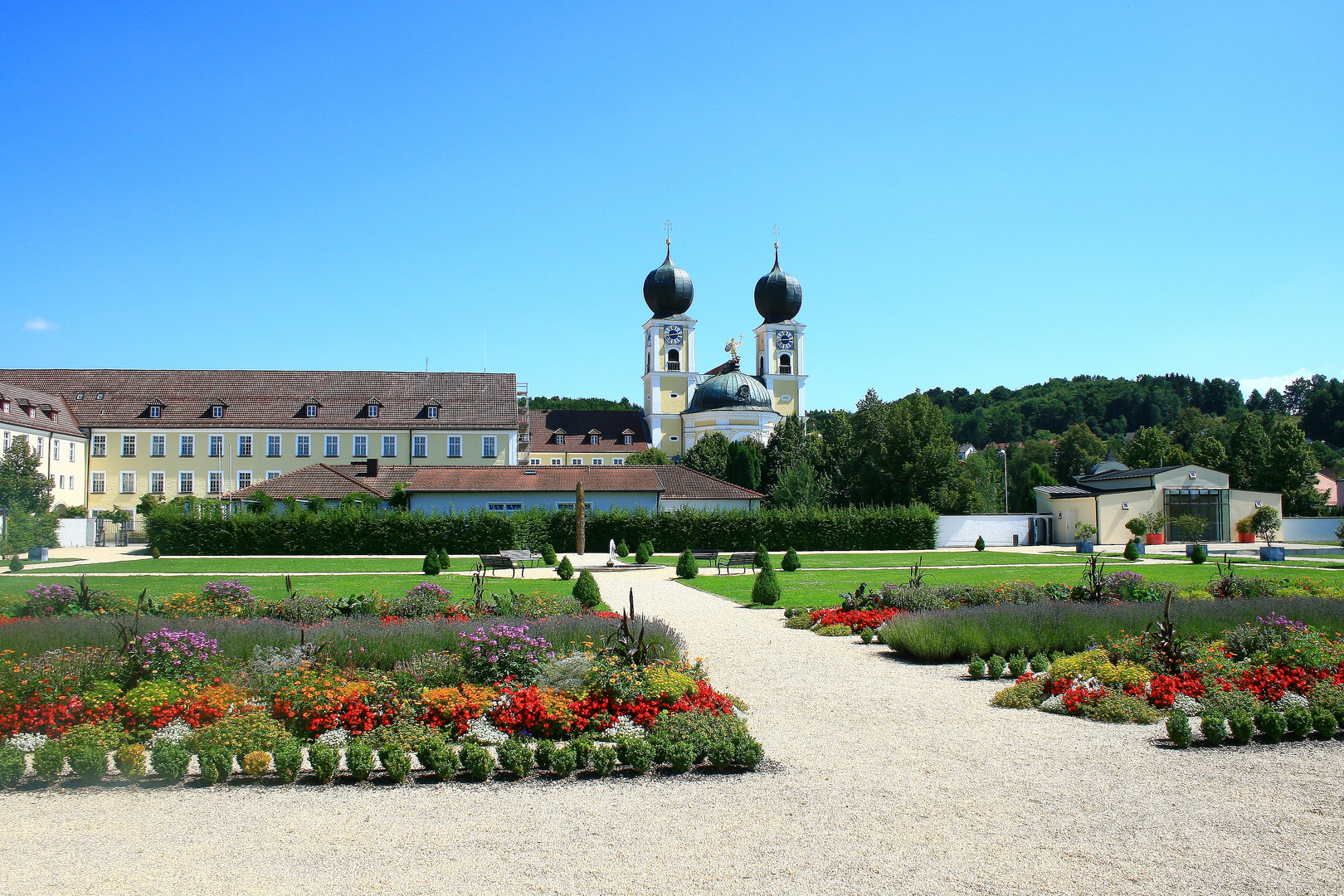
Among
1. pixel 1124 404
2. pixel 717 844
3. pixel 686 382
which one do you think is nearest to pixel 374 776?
pixel 717 844

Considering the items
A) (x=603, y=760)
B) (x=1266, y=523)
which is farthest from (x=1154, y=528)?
(x=603, y=760)

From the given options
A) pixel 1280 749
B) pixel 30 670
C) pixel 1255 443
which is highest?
pixel 1255 443

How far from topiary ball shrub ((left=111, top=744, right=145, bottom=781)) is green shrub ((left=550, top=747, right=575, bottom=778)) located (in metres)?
3.39

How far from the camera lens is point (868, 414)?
59875mm

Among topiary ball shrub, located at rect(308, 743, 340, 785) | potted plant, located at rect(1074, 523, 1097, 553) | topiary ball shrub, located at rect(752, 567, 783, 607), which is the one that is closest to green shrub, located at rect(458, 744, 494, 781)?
topiary ball shrub, located at rect(308, 743, 340, 785)

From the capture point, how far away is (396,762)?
758 centimetres

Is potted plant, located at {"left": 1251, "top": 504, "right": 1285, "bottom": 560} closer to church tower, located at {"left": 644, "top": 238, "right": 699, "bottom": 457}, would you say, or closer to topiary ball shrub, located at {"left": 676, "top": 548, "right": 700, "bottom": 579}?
topiary ball shrub, located at {"left": 676, "top": 548, "right": 700, "bottom": 579}

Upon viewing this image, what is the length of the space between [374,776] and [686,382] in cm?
7899

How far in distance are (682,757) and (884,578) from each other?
20.0 metres

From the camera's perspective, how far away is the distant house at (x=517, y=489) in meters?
46.0

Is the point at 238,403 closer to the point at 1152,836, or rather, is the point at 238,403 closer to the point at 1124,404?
the point at 1152,836

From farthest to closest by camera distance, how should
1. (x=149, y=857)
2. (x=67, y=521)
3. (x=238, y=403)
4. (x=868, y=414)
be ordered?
1. (x=238, y=403)
2. (x=868, y=414)
3. (x=67, y=521)
4. (x=149, y=857)

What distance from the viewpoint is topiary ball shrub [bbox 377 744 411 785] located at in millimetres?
7570

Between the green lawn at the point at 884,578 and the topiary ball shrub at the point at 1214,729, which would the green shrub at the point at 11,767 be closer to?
the topiary ball shrub at the point at 1214,729
